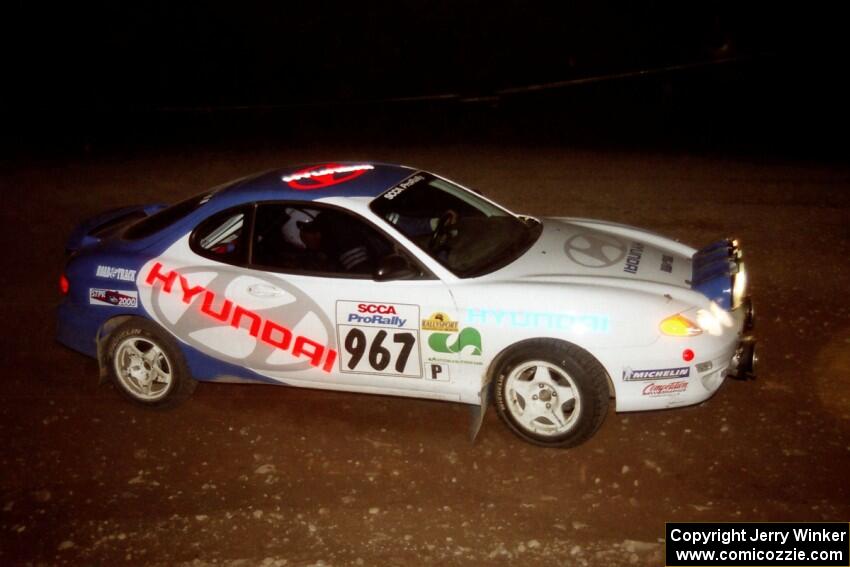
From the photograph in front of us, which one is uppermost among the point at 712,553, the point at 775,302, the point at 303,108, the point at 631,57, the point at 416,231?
the point at 631,57

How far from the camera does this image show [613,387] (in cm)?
486

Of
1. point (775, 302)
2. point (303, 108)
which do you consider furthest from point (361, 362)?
point (303, 108)

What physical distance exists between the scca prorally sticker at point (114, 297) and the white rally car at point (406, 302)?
11 millimetres

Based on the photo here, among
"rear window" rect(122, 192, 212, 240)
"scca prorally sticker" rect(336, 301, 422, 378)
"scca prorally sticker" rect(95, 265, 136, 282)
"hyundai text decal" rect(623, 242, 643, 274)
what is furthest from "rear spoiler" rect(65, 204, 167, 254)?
"hyundai text decal" rect(623, 242, 643, 274)

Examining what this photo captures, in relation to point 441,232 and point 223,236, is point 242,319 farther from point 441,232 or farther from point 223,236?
point 441,232

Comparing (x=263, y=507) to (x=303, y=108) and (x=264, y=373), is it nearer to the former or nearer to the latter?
(x=264, y=373)

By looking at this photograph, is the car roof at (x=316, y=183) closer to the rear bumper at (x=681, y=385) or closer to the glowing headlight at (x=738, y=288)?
the rear bumper at (x=681, y=385)

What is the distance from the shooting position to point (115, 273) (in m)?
5.67

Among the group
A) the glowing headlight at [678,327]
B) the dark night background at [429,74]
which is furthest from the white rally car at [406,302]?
the dark night background at [429,74]

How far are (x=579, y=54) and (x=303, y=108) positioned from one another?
7588mm

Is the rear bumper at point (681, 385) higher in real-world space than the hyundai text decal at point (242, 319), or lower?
lower

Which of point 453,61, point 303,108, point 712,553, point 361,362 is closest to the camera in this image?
point 712,553

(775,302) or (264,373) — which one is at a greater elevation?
(775,302)

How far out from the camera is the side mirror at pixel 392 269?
4.93 metres
